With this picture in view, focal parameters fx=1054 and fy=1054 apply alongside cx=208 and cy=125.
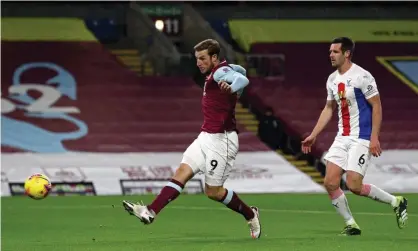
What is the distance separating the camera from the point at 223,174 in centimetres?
1116

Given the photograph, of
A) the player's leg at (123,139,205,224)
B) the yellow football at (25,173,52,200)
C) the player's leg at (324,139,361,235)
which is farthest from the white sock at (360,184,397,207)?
the yellow football at (25,173,52,200)

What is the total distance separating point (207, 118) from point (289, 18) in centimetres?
1746

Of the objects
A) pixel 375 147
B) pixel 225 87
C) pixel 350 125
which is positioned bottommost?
pixel 375 147

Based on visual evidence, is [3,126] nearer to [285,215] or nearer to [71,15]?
[71,15]

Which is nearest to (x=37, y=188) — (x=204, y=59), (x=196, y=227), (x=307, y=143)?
(x=196, y=227)

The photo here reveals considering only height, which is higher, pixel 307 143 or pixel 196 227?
pixel 307 143

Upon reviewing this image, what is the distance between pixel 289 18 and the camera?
28.3 meters

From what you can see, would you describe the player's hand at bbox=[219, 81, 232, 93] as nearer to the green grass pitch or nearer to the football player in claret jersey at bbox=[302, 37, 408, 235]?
the green grass pitch

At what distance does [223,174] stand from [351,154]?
150cm

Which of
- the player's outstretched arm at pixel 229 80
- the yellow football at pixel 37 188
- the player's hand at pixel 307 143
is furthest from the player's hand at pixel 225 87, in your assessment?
the yellow football at pixel 37 188

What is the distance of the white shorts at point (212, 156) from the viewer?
11078 millimetres

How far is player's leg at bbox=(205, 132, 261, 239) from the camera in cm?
1109

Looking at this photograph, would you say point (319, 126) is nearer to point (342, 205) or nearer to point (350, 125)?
point (350, 125)

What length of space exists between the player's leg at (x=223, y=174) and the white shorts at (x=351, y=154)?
1133 millimetres
